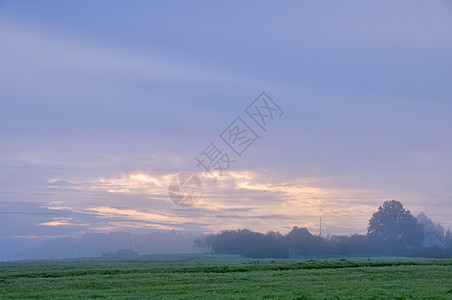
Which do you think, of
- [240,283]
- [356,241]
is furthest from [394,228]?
[240,283]

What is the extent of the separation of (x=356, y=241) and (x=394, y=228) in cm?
1329

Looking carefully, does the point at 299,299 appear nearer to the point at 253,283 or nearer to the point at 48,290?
the point at 253,283

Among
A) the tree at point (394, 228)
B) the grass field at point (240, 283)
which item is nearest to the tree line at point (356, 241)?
the tree at point (394, 228)

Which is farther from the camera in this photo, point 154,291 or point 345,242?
point 345,242

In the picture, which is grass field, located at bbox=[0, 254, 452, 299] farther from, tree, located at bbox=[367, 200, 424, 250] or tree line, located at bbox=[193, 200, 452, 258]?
tree, located at bbox=[367, 200, 424, 250]

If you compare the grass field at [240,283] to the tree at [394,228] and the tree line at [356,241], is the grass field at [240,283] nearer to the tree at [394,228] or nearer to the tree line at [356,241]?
the tree line at [356,241]

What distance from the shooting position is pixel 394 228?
130 m

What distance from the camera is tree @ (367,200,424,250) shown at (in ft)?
417

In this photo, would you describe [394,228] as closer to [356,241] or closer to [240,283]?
[356,241]

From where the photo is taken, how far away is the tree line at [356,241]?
120438 mm

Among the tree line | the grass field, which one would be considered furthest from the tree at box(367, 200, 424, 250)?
the grass field

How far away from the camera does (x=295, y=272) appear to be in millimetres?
37594

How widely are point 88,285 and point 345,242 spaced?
105 meters

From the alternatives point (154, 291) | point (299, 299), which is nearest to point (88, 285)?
point (154, 291)
